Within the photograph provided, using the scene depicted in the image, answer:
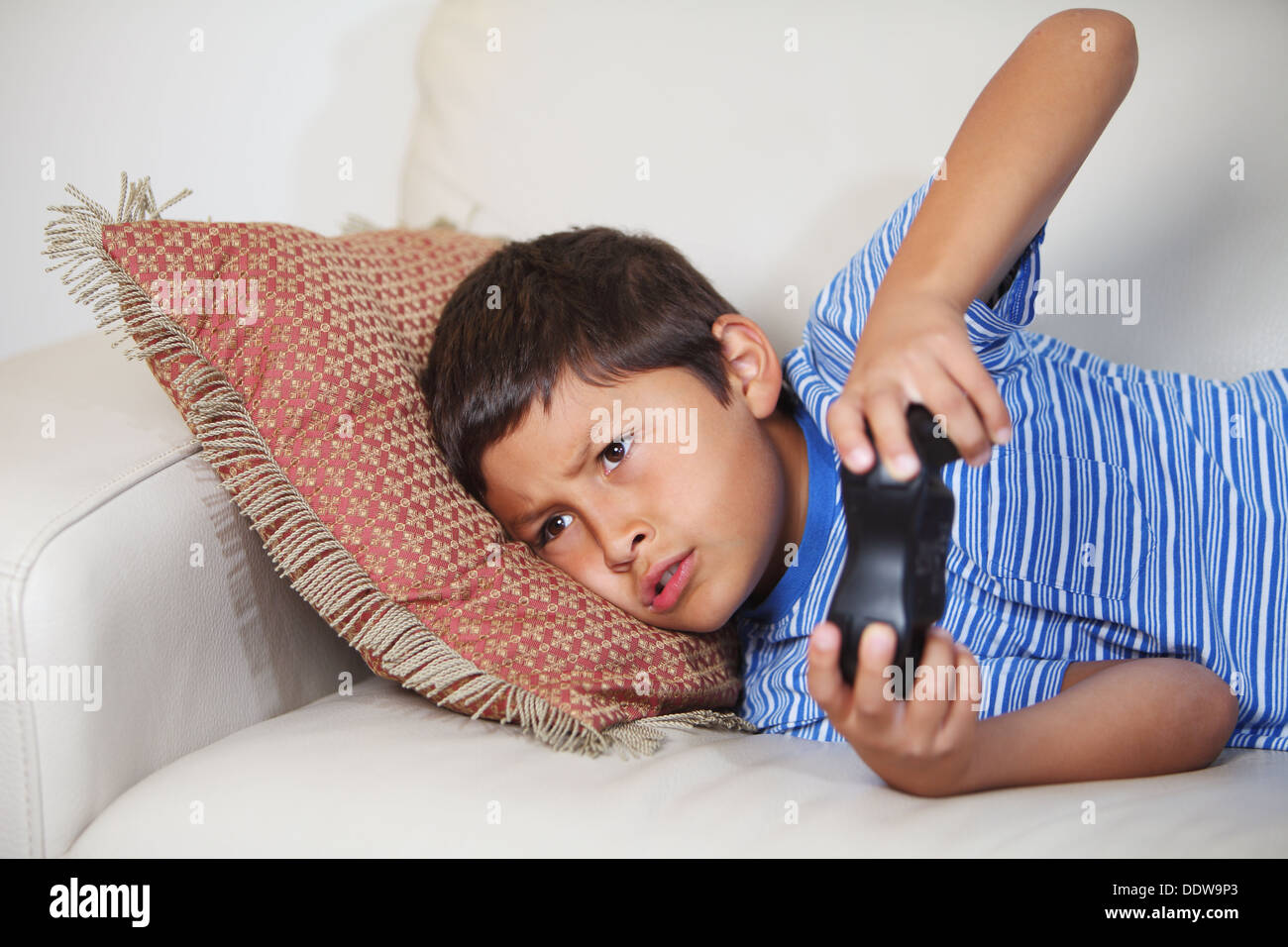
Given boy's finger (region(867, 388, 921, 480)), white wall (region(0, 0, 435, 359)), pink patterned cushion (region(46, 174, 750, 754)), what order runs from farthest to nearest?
white wall (region(0, 0, 435, 359))
pink patterned cushion (region(46, 174, 750, 754))
boy's finger (region(867, 388, 921, 480))

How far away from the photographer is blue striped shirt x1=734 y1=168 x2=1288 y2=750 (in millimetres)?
817

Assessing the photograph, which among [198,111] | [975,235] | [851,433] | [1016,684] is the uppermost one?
[198,111]

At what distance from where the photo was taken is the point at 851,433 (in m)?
0.52

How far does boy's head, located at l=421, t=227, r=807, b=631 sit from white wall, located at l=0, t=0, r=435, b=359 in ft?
2.77

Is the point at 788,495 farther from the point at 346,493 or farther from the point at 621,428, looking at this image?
the point at 346,493

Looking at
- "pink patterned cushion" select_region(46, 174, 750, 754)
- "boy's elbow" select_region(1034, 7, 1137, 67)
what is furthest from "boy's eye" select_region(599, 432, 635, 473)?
"boy's elbow" select_region(1034, 7, 1137, 67)

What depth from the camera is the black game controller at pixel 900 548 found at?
509mm

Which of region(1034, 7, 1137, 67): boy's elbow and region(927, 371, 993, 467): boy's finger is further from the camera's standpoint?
region(1034, 7, 1137, 67): boy's elbow

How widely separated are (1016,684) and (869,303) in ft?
1.05

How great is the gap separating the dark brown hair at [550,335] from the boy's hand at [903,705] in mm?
355

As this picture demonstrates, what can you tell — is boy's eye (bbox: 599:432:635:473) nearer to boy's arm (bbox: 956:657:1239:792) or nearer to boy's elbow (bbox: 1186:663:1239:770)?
boy's arm (bbox: 956:657:1239:792)

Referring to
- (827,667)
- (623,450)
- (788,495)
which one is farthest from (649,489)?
(827,667)

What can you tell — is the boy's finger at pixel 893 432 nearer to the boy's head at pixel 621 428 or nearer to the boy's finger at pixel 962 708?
the boy's finger at pixel 962 708
